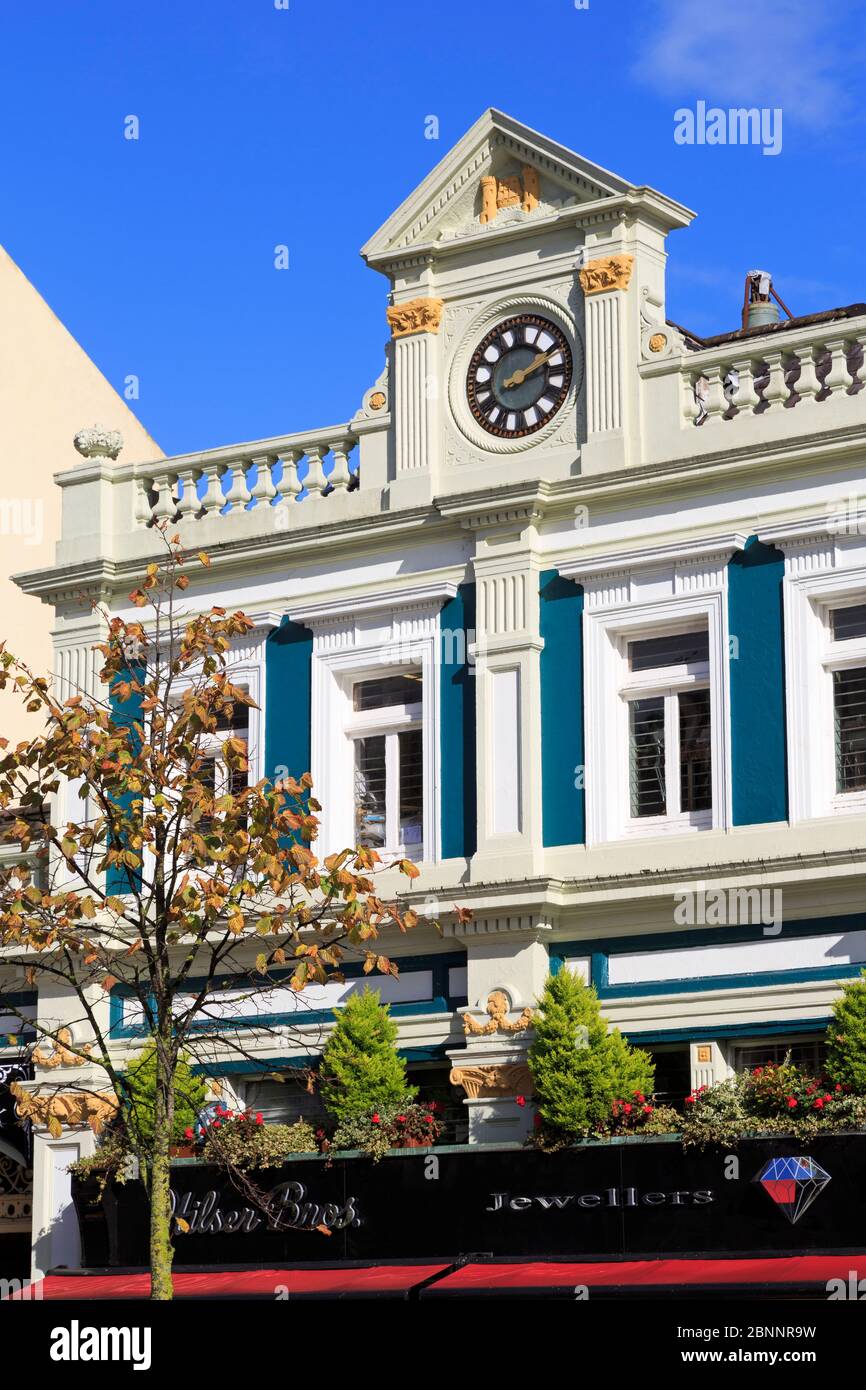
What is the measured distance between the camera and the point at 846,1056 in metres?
21.1

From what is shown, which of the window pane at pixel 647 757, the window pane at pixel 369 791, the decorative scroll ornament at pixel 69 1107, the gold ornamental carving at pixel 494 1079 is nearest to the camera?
the decorative scroll ornament at pixel 69 1107

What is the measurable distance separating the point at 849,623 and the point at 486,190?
271 inches

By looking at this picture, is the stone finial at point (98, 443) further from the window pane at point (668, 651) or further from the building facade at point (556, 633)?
the window pane at point (668, 651)

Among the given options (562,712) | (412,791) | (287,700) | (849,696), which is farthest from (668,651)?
(287,700)

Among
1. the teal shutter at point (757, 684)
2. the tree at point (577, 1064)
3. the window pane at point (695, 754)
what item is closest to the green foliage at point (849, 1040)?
the tree at point (577, 1064)

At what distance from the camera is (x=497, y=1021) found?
2352cm

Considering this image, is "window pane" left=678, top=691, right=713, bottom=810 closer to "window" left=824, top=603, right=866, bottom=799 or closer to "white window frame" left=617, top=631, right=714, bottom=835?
"white window frame" left=617, top=631, right=714, bottom=835

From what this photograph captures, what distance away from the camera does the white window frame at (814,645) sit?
22656mm

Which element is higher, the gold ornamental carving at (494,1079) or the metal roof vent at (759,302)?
the metal roof vent at (759,302)

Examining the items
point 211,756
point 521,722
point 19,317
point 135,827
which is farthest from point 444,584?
point 19,317

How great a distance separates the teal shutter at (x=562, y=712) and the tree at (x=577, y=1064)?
2.00 m

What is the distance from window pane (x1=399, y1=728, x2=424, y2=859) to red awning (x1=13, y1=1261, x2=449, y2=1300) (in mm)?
4732

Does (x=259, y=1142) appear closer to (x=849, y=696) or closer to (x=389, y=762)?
(x=389, y=762)
